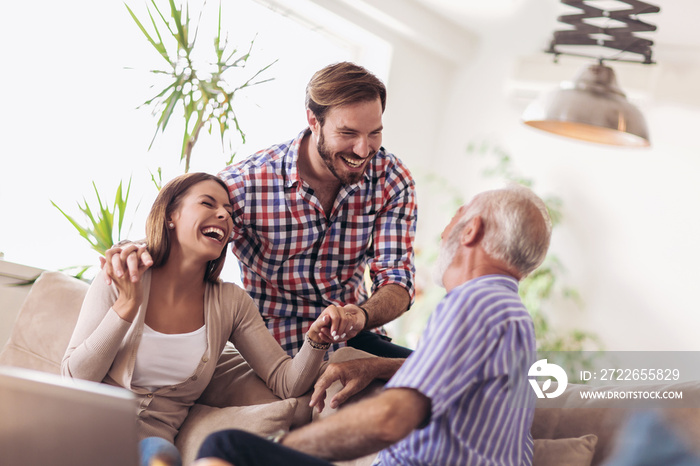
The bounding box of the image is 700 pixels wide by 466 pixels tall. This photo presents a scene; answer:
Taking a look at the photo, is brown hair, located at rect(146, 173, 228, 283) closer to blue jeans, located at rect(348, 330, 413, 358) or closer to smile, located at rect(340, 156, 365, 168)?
smile, located at rect(340, 156, 365, 168)

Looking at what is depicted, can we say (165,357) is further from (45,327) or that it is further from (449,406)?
(449,406)

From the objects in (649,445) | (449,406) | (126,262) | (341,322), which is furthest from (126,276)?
(649,445)

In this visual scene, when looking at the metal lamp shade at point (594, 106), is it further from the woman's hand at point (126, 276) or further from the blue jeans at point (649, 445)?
the woman's hand at point (126, 276)

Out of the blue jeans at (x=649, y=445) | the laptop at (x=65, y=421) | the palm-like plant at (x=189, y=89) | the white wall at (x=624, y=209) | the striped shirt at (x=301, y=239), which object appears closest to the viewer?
the laptop at (x=65, y=421)

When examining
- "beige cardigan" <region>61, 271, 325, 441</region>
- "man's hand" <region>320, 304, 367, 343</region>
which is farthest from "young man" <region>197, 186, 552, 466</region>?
"beige cardigan" <region>61, 271, 325, 441</region>

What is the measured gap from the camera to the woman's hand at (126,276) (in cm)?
178

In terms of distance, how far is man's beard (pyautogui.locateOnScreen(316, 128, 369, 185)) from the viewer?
2.24m

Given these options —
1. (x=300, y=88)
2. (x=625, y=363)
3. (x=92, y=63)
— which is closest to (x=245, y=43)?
(x=300, y=88)

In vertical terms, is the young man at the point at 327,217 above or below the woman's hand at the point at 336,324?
above

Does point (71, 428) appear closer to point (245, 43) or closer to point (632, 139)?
point (632, 139)

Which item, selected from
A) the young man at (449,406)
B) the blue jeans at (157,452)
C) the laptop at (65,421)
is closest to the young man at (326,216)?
the blue jeans at (157,452)

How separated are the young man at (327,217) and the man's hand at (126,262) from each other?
45 cm

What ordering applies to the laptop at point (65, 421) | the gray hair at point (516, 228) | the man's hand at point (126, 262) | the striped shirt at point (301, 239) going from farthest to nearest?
the striped shirt at point (301, 239) < the man's hand at point (126, 262) < the gray hair at point (516, 228) < the laptop at point (65, 421)

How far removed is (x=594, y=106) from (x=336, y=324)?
1.11m
